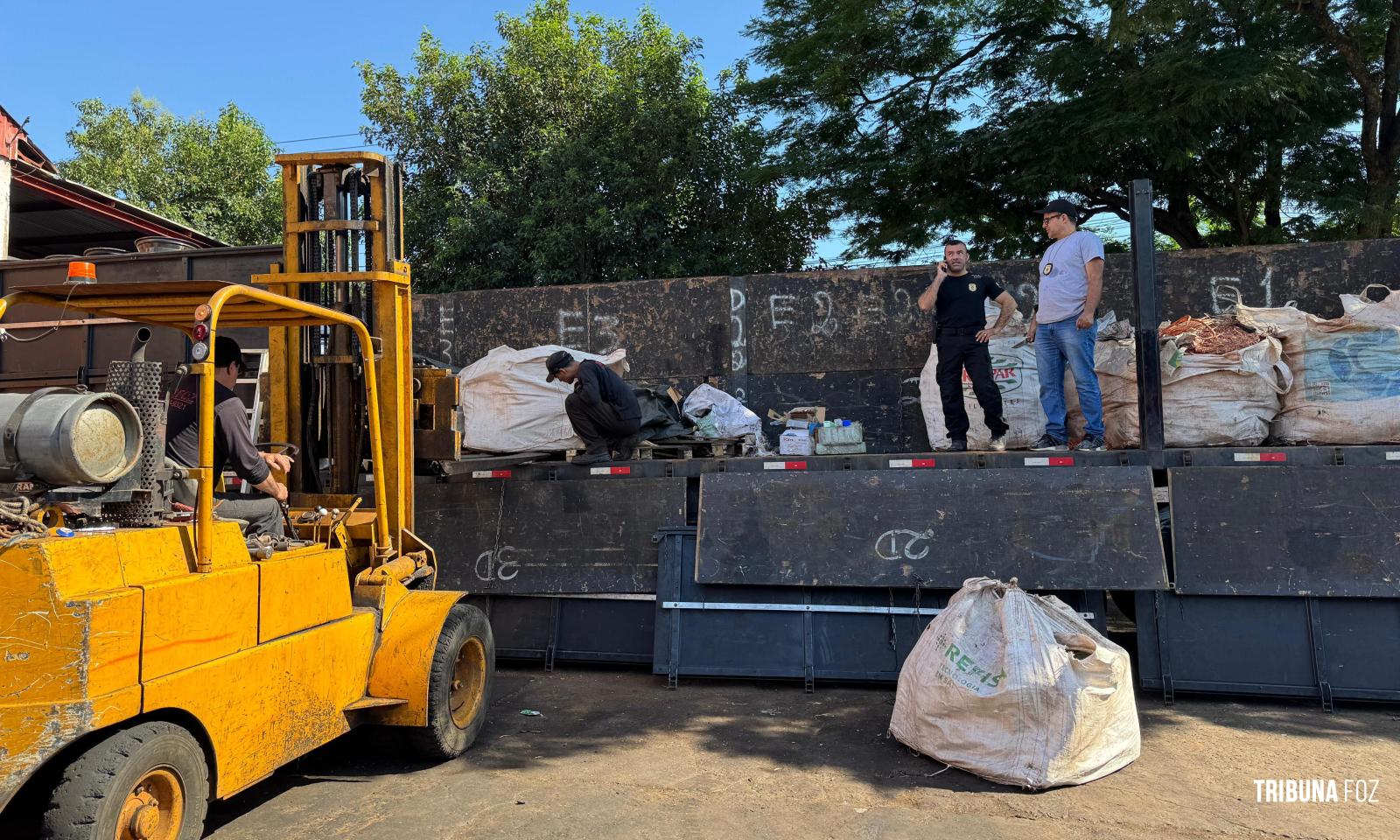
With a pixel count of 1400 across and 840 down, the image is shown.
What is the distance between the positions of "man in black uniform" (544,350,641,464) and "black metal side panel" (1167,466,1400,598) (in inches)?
144

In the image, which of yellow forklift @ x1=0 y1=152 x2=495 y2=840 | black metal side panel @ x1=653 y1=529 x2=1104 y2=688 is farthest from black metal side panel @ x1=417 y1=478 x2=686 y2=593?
yellow forklift @ x1=0 y1=152 x2=495 y2=840

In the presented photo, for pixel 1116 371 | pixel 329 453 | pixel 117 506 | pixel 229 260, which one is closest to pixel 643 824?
pixel 117 506

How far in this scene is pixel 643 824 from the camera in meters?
3.86

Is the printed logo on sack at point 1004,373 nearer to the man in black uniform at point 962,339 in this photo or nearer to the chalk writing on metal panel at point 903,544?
the man in black uniform at point 962,339

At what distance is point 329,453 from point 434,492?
1547 mm

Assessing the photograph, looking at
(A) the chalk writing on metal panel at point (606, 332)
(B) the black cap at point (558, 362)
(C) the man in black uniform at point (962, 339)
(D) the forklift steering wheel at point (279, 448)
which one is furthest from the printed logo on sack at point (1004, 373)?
(D) the forklift steering wheel at point (279, 448)

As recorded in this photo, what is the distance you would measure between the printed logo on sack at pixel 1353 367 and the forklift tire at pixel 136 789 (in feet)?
21.5

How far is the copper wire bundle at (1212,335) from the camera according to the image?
20.6ft

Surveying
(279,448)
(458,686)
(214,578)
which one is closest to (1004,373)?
(458,686)

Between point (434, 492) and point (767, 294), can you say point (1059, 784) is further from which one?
point (767, 294)

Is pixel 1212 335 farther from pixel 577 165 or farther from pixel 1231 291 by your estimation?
pixel 577 165

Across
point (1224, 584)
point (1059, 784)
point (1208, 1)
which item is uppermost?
point (1208, 1)

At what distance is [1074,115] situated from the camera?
40.0ft

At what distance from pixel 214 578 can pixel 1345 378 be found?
6.52 meters
